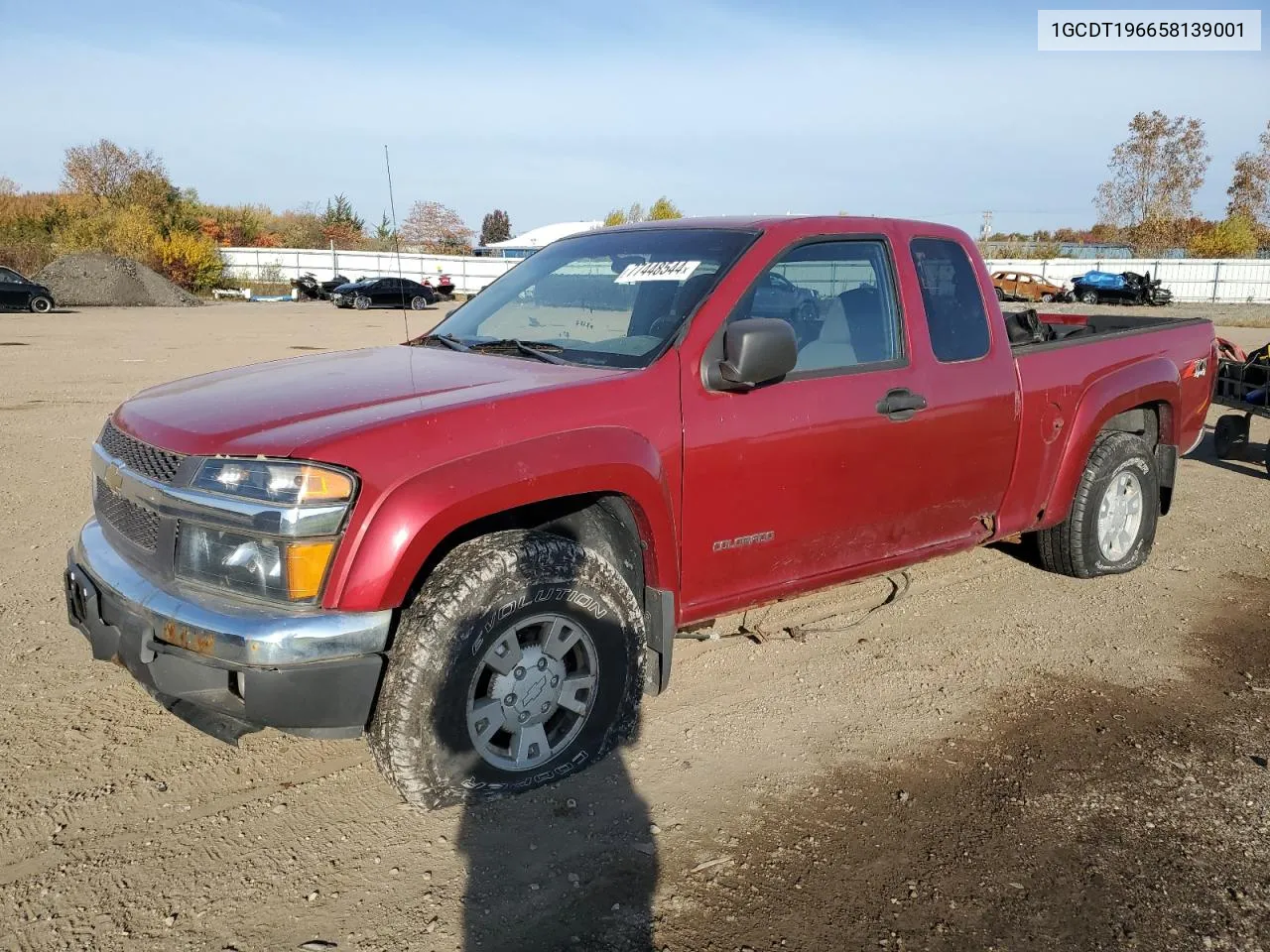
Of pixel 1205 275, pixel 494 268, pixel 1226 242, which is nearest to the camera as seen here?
pixel 1205 275

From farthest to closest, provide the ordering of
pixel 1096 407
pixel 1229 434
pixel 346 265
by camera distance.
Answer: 1. pixel 346 265
2. pixel 1229 434
3. pixel 1096 407

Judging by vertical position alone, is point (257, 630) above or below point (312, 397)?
below

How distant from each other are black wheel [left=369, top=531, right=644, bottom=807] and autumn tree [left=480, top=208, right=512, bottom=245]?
4419 inches

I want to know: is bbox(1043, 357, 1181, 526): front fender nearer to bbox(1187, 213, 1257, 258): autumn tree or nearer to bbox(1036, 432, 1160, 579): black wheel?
bbox(1036, 432, 1160, 579): black wheel

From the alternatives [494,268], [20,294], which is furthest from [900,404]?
[494,268]

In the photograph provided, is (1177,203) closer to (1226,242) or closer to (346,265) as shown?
(1226,242)

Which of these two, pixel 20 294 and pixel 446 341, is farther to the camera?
pixel 20 294

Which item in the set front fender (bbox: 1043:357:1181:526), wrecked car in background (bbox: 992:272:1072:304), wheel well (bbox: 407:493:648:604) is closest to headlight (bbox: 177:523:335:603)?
wheel well (bbox: 407:493:648:604)

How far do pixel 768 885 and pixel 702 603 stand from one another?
1.09 m

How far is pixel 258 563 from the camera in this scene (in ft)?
9.02

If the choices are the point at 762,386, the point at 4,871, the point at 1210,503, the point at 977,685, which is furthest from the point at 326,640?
the point at 1210,503

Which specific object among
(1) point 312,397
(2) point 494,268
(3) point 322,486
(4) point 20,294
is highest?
(2) point 494,268

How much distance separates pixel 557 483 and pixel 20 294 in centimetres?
3261

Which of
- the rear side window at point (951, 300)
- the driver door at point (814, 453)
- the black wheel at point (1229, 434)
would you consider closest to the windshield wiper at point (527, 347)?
the driver door at point (814, 453)
